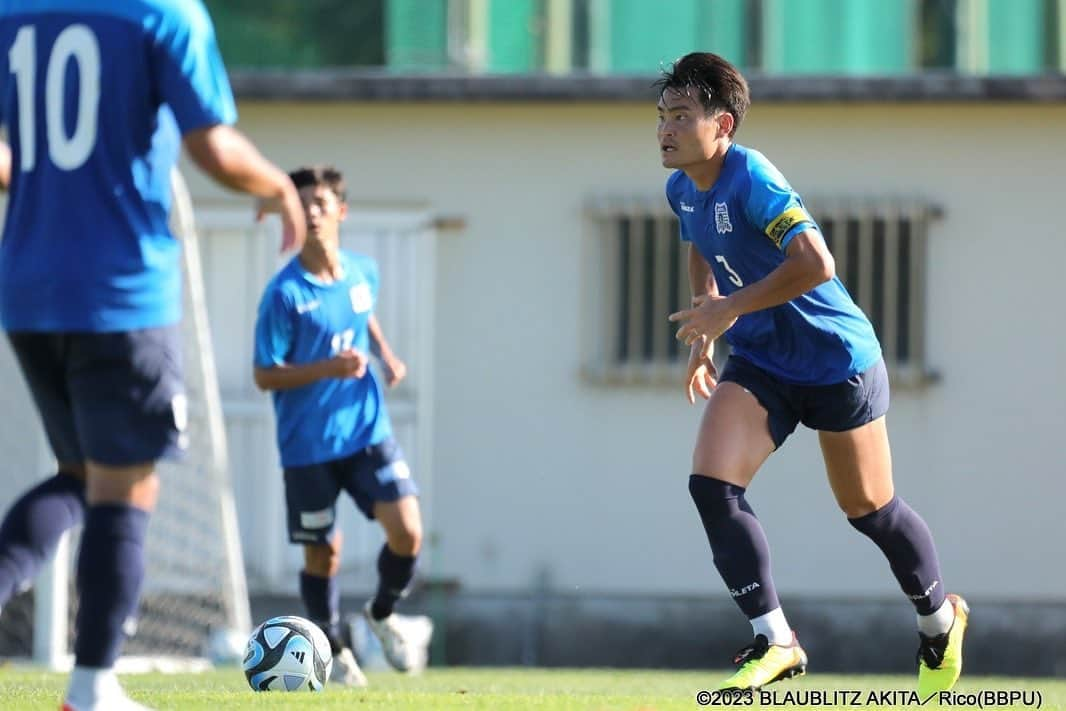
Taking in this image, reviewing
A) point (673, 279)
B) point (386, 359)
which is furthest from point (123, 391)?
point (673, 279)

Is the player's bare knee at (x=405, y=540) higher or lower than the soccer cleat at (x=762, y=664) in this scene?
lower

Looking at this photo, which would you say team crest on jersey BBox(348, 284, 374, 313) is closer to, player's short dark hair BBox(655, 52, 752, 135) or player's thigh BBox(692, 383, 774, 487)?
player's short dark hair BBox(655, 52, 752, 135)

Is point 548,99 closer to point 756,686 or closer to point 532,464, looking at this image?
point 532,464

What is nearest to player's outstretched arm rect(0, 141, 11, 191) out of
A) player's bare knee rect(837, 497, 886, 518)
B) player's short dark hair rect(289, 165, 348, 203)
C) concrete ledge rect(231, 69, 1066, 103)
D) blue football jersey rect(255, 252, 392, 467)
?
player's bare knee rect(837, 497, 886, 518)

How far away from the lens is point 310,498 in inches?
338

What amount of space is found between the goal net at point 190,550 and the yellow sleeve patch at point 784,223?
241 inches

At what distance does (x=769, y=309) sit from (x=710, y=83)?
75 centimetres

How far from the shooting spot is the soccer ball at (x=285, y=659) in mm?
7328

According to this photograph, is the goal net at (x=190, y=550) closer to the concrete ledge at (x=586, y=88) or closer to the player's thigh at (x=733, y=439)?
the concrete ledge at (x=586, y=88)

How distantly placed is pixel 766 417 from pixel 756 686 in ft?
2.96

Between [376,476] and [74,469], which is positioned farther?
[376,476]

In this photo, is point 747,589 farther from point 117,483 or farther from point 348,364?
point 348,364

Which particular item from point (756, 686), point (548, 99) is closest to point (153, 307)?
point (756, 686)

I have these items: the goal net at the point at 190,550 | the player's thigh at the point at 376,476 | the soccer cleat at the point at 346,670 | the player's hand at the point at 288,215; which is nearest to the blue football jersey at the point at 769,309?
→ the player's hand at the point at 288,215
